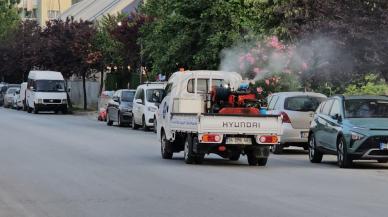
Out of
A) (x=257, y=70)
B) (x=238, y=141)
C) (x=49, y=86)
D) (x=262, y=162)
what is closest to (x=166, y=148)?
(x=262, y=162)

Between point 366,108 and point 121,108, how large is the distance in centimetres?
2053

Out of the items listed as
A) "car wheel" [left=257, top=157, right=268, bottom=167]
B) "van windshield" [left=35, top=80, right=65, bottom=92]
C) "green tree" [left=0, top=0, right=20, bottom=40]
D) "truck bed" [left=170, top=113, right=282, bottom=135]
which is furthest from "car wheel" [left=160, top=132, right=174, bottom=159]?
"green tree" [left=0, top=0, right=20, bottom=40]

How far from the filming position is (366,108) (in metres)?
20.6

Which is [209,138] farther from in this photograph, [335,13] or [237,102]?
[335,13]

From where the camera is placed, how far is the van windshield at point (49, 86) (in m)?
58.2

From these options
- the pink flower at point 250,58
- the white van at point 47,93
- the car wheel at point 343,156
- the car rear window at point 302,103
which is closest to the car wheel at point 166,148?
the car wheel at point 343,156

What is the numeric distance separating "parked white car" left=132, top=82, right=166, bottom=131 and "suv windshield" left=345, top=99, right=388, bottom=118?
15546 mm

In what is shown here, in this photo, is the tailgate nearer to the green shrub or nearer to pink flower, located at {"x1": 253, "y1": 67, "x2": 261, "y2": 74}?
the green shrub

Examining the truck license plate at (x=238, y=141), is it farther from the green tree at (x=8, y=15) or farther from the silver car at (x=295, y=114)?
the green tree at (x=8, y=15)

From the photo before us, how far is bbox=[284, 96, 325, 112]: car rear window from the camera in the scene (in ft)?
82.9

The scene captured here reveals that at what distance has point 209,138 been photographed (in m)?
19.7

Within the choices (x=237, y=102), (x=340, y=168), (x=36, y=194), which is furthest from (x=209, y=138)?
(x=36, y=194)

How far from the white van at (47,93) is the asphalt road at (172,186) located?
32952 millimetres

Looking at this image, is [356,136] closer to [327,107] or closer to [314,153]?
[327,107]
